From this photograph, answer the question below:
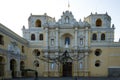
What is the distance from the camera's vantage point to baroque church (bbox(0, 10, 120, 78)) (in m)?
42.6

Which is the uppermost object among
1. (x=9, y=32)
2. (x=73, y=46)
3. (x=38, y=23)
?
(x=38, y=23)

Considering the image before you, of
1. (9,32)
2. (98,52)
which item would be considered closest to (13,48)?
(9,32)

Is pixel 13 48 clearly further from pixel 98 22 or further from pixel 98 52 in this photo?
pixel 98 22

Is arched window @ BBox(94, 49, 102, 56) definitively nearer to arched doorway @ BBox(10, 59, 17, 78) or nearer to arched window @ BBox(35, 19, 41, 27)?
arched window @ BBox(35, 19, 41, 27)

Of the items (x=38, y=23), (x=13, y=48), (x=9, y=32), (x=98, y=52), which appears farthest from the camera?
(x=38, y=23)

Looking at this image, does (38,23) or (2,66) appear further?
(38,23)

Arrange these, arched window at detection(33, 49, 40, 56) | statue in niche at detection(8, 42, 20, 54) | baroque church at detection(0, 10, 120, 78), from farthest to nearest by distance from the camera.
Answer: arched window at detection(33, 49, 40, 56) → baroque church at detection(0, 10, 120, 78) → statue in niche at detection(8, 42, 20, 54)

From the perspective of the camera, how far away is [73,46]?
43750mm

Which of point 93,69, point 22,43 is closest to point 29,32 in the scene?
point 22,43

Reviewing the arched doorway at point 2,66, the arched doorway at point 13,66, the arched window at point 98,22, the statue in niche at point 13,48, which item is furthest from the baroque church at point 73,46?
the arched doorway at point 2,66

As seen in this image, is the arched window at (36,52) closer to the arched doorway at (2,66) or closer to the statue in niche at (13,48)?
the statue in niche at (13,48)

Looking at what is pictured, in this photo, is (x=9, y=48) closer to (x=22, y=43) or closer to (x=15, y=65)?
(x=15, y=65)

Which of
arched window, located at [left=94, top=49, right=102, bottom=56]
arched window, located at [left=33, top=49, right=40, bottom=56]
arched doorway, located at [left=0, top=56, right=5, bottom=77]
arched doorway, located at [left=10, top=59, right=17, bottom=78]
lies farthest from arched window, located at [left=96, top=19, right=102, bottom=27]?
arched doorway, located at [left=0, top=56, right=5, bottom=77]

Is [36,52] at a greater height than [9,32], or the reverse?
[9,32]
